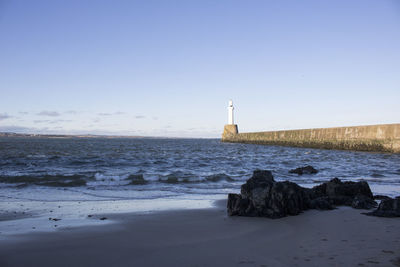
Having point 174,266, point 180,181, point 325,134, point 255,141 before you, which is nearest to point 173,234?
point 174,266

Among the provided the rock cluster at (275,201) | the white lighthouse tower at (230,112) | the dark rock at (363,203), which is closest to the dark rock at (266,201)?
the rock cluster at (275,201)

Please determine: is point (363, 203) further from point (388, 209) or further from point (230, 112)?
point (230, 112)

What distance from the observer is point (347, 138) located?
29734 mm

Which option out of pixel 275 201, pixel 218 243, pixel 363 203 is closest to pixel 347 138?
pixel 363 203

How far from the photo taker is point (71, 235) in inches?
172

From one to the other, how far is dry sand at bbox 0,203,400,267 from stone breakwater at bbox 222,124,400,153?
2237 cm

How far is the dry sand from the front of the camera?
3311 mm

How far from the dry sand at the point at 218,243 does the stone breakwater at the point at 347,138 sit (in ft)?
73.4

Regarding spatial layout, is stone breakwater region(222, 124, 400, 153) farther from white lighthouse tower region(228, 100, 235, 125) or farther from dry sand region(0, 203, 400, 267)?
dry sand region(0, 203, 400, 267)

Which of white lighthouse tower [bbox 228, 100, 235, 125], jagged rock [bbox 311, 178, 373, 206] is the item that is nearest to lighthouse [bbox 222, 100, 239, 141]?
white lighthouse tower [bbox 228, 100, 235, 125]

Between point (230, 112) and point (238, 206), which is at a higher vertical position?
point (230, 112)

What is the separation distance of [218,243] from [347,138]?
29.2m

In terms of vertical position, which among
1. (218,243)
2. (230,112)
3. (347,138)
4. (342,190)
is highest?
(230,112)

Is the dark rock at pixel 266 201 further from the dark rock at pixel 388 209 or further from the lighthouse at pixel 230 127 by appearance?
the lighthouse at pixel 230 127
